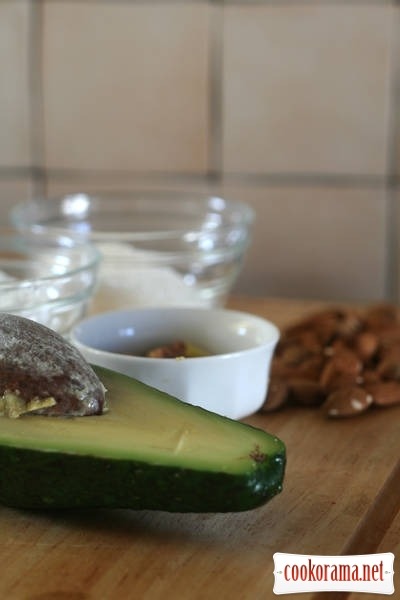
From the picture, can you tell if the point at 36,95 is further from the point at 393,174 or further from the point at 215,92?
the point at 393,174

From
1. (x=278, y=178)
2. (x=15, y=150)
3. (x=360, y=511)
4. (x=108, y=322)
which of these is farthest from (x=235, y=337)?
(x=15, y=150)

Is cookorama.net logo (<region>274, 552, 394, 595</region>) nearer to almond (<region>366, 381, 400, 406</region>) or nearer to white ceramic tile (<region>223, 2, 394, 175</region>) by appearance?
almond (<region>366, 381, 400, 406</region>)

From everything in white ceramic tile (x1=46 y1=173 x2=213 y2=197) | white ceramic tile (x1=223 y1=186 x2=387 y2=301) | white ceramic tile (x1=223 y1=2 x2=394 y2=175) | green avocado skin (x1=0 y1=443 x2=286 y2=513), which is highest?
white ceramic tile (x1=223 y1=2 x2=394 y2=175)

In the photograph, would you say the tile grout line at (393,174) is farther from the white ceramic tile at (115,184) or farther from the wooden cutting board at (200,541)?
the wooden cutting board at (200,541)

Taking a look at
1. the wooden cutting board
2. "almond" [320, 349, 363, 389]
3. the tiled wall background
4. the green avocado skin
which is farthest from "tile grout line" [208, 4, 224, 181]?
the green avocado skin

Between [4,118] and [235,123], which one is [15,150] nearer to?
[4,118]

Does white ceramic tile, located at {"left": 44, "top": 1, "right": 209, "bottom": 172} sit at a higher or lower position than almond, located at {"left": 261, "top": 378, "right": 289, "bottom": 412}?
higher

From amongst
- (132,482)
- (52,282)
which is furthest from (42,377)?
(52,282)

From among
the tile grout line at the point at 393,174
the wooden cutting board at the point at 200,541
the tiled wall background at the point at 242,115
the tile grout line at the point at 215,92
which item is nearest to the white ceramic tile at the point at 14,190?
the tiled wall background at the point at 242,115
